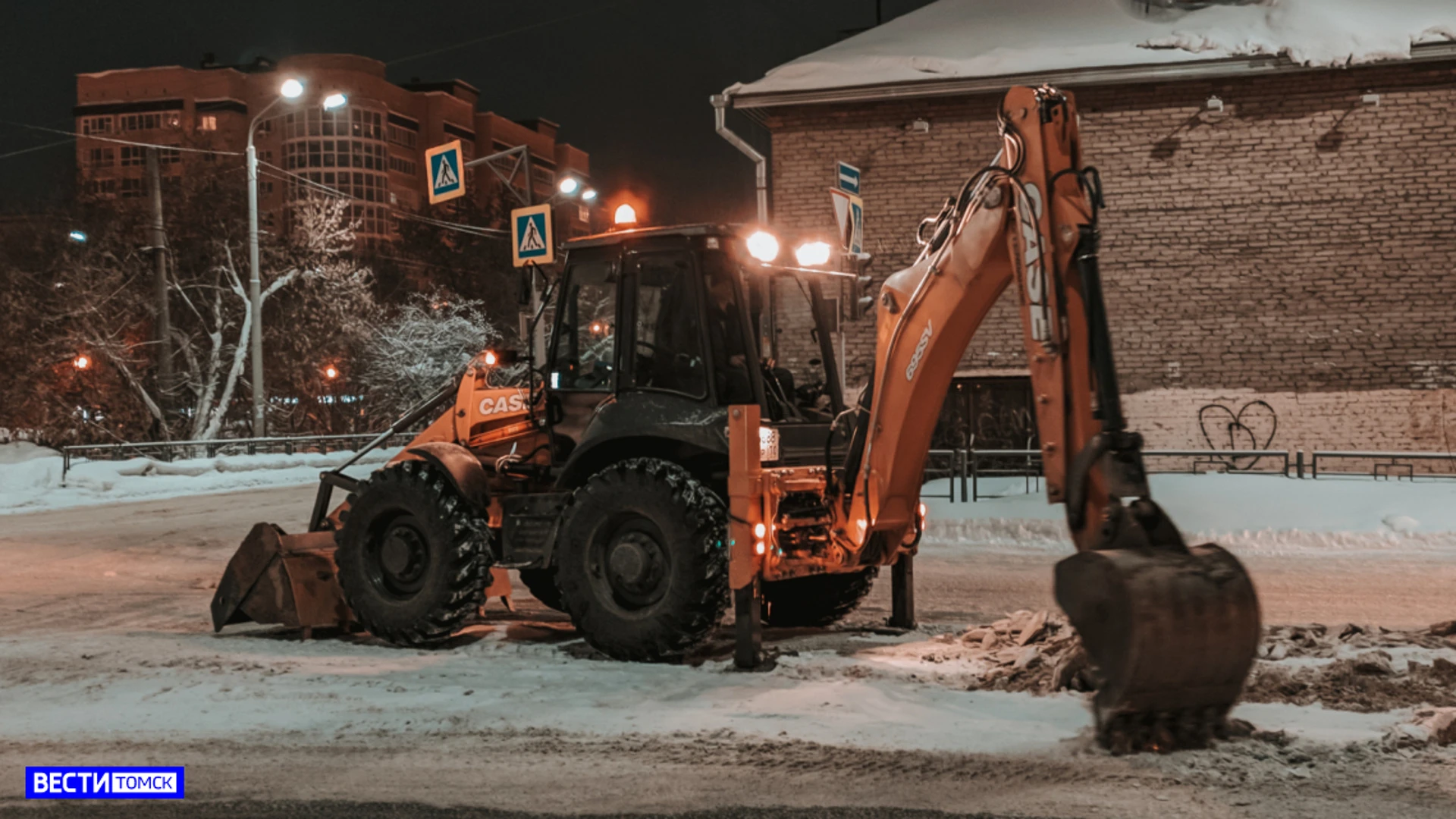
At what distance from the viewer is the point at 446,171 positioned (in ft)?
66.0

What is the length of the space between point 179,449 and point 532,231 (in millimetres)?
15249

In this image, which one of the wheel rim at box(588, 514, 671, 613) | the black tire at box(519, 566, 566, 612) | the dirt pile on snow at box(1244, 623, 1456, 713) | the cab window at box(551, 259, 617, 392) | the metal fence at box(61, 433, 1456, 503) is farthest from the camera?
the metal fence at box(61, 433, 1456, 503)

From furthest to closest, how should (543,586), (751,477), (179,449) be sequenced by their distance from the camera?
(179,449)
(543,586)
(751,477)

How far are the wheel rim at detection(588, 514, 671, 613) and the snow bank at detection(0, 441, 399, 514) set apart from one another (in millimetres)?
15668

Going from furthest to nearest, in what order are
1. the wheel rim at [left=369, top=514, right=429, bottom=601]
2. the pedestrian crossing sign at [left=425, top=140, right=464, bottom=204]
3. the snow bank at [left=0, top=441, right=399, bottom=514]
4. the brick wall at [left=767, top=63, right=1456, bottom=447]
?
the snow bank at [left=0, top=441, right=399, bottom=514], the pedestrian crossing sign at [left=425, top=140, right=464, bottom=204], the brick wall at [left=767, top=63, right=1456, bottom=447], the wheel rim at [left=369, top=514, right=429, bottom=601]

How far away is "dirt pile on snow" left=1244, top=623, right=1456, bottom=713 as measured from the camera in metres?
6.30

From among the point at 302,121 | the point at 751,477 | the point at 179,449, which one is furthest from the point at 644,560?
the point at 302,121

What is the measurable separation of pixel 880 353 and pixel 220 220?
32.7 m

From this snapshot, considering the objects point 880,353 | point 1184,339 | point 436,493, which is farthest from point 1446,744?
point 1184,339

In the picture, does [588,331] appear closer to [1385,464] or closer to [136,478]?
[1385,464]

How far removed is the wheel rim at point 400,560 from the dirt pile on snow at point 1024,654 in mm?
3592

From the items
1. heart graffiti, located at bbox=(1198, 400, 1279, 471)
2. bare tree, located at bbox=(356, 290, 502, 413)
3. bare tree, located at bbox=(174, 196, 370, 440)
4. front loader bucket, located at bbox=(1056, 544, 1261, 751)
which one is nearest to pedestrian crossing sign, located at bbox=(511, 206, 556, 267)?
heart graffiti, located at bbox=(1198, 400, 1279, 471)

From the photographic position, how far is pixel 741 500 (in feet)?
25.0

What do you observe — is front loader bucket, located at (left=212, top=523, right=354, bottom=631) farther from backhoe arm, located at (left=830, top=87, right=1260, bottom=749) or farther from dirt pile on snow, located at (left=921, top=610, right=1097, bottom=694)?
dirt pile on snow, located at (left=921, top=610, right=1097, bottom=694)
